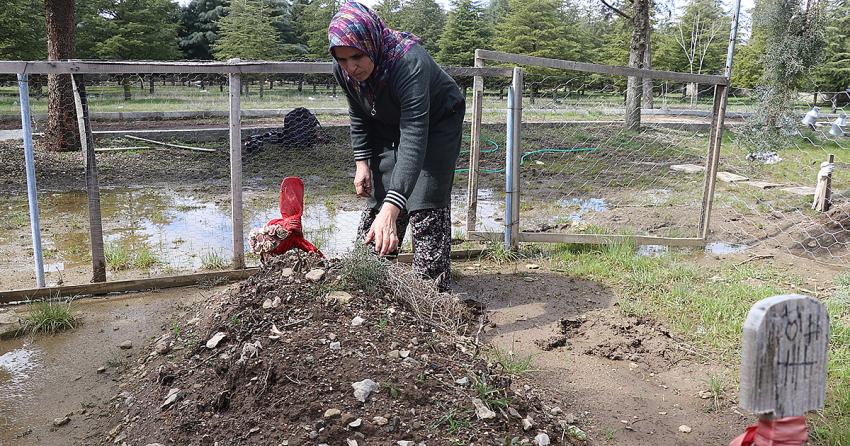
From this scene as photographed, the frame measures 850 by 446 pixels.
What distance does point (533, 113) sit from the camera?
22.4 meters

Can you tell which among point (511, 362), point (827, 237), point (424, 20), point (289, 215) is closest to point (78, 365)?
point (289, 215)

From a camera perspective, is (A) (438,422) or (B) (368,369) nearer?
(A) (438,422)

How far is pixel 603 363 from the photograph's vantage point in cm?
387

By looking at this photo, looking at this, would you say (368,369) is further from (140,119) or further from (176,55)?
(176,55)

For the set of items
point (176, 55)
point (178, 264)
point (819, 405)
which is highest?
point (176, 55)

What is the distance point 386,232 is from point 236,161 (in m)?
2.47

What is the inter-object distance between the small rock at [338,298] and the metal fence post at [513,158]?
2778 mm

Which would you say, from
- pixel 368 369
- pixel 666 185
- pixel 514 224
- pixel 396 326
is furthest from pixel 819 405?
pixel 666 185

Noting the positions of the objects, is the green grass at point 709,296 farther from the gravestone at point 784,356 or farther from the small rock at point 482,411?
the gravestone at point 784,356

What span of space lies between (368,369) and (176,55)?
31.9m

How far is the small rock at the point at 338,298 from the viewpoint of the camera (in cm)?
311

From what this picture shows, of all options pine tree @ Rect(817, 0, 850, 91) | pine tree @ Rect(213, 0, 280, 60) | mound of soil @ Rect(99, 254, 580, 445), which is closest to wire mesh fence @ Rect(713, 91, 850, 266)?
mound of soil @ Rect(99, 254, 580, 445)

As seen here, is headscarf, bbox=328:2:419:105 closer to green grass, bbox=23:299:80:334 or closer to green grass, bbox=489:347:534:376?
green grass, bbox=489:347:534:376

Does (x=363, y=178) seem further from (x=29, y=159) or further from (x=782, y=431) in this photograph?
(x=782, y=431)
